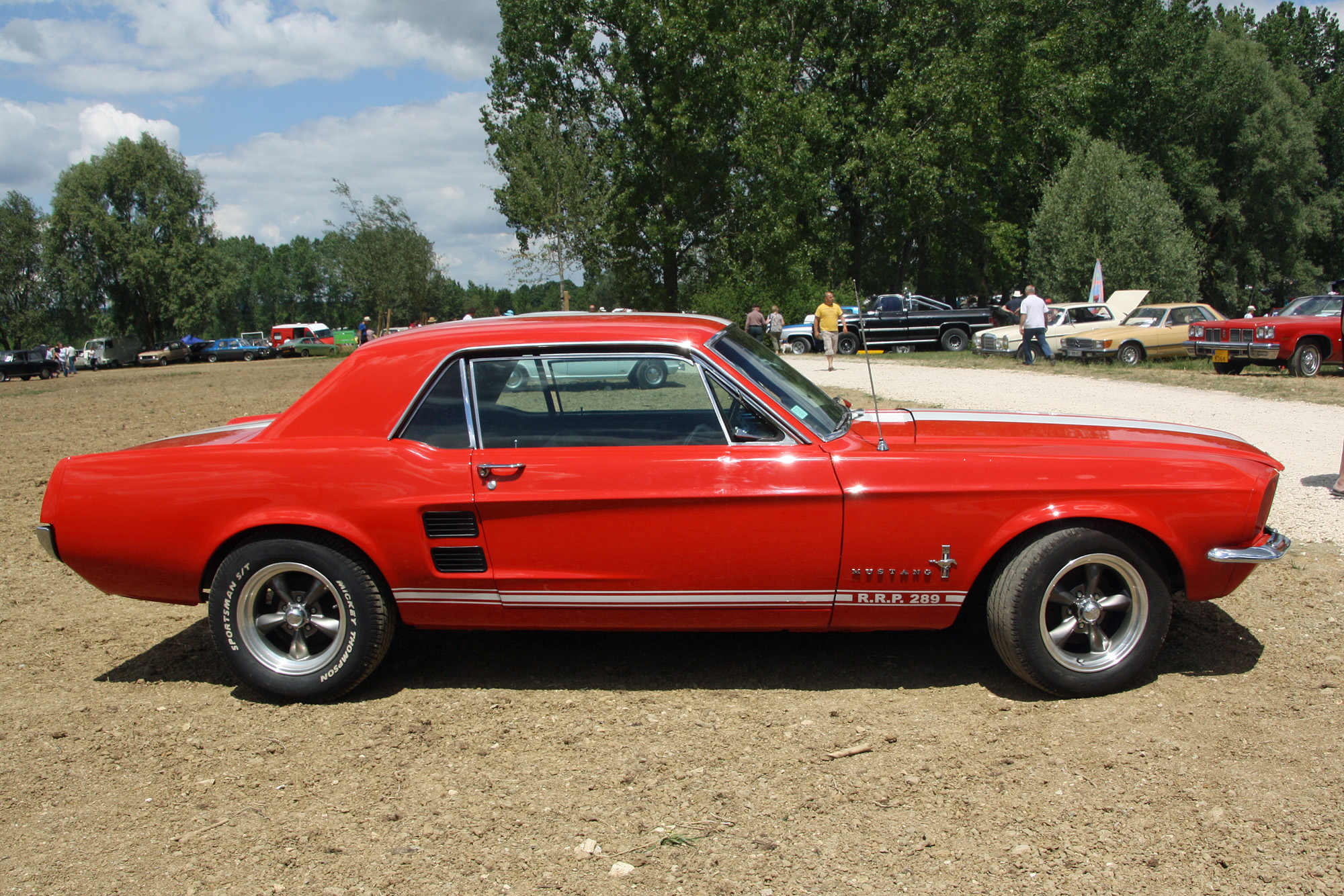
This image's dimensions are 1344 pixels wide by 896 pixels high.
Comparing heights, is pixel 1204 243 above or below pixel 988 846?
above

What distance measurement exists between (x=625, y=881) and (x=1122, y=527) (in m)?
2.31

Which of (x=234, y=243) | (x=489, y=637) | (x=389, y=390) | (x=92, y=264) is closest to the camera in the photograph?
(x=389, y=390)

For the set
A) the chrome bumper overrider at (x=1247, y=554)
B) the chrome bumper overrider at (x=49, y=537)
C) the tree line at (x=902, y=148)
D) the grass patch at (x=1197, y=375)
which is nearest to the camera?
the chrome bumper overrider at (x=1247, y=554)

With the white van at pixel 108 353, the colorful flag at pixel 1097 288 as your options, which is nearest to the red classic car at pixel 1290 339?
the colorful flag at pixel 1097 288

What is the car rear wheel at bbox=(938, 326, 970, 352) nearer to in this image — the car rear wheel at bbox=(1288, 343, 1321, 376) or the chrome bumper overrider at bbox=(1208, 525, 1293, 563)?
the car rear wheel at bbox=(1288, 343, 1321, 376)

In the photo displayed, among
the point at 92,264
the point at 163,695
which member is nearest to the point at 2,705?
the point at 163,695

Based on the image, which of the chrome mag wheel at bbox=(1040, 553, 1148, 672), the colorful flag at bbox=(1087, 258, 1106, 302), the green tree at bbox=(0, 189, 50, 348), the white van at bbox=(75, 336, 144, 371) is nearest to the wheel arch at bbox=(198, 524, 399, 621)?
the chrome mag wheel at bbox=(1040, 553, 1148, 672)

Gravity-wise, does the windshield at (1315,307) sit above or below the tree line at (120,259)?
below

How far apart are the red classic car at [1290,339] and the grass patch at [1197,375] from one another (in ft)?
0.89

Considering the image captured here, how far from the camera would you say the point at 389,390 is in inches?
149

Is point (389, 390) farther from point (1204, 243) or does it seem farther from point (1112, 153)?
point (1204, 243)

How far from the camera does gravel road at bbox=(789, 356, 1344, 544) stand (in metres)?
6.51

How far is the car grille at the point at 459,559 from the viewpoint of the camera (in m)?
3.62

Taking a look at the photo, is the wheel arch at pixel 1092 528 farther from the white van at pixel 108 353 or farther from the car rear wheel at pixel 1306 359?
the white van at pixel 108 353
